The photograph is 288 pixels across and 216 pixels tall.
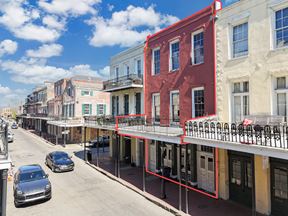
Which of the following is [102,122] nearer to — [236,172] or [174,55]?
[174,55]

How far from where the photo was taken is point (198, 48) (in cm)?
1340

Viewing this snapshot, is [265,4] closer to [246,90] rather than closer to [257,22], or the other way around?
[257,22]

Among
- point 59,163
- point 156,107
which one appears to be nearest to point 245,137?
point 156,107

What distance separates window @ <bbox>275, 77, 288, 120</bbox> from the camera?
941 centimetres

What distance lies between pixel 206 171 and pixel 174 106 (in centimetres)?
474

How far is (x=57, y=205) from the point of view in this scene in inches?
464

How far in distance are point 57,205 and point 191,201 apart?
726 centimetres

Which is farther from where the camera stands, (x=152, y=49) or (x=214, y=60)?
(x=152, y=49)

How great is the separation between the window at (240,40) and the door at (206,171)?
600cm

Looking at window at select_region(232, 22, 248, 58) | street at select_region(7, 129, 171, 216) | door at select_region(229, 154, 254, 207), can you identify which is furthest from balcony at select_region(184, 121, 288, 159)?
street at select_region(7, 129, 171, 216)

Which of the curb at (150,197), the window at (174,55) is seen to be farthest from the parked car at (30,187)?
the window at (174,55)

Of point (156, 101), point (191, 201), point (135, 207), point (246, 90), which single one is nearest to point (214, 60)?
point (246, 90)

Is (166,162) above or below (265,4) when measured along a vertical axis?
below

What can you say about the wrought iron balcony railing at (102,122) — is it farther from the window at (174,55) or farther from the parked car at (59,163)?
the window at (174,55)
